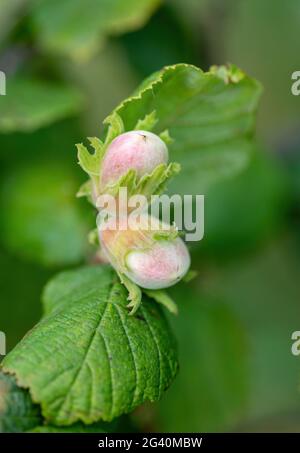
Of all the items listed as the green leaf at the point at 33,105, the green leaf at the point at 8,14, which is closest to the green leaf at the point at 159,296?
the green leaf at the point at 33,105

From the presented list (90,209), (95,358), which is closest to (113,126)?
(95,358)

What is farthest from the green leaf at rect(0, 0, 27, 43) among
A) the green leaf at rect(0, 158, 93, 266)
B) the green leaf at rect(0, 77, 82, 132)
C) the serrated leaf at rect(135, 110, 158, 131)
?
the serrated leaf at rect(135, 110, 158, 131)

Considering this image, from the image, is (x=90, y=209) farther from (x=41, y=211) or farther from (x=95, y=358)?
(x=95, y=358)

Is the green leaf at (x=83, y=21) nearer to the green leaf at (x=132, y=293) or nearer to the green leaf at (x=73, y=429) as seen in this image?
the green leaf at (x=132, y=293)

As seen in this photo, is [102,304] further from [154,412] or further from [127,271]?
[154,412]

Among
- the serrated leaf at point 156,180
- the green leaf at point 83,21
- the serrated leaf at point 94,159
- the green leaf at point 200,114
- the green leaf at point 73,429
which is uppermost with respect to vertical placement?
the green leaf at point 83,21

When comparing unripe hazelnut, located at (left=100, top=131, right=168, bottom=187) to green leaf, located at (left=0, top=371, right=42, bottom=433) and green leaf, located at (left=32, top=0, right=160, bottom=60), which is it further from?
green leaf, located at (left=32, top=0, right=160, bottom=60)
